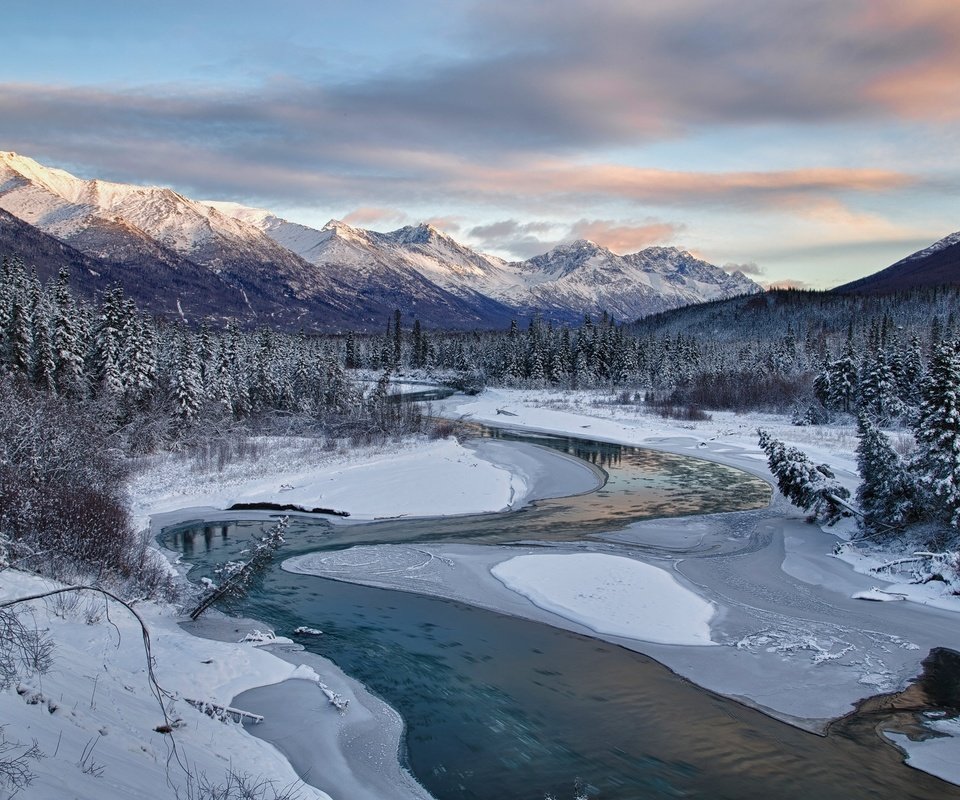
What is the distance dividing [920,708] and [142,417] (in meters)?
43.6

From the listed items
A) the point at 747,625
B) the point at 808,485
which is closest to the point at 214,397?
the point at 808,485

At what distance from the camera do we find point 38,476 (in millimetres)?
21750

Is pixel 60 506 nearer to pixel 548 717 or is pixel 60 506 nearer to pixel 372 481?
pixel 548 717

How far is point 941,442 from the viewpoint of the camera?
2250 centimetres

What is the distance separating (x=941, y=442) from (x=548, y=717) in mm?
17729

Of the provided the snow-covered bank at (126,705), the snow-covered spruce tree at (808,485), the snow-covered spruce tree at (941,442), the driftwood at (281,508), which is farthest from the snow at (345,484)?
the snow-covered spruce tree at (941,442)

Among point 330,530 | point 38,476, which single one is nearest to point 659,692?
point 330,530

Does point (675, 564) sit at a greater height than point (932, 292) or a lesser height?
lesser

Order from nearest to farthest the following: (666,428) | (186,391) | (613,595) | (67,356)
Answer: (613,595) < (67,356) < (186,391) < (666,428)

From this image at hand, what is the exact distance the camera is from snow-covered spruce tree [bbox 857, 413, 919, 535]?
23109mm

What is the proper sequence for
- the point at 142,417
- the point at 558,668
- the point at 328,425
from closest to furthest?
the point at 558,668 → the point at 142,417 → the point at 328,425

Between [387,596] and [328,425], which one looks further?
[328,425]

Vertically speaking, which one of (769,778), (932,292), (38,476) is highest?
(932,292)

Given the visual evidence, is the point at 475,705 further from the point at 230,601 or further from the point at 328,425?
the point at 328,425
